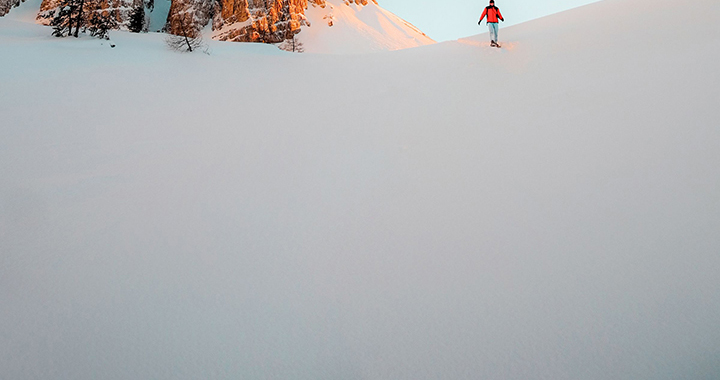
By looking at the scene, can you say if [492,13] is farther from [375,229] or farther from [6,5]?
[6,5]

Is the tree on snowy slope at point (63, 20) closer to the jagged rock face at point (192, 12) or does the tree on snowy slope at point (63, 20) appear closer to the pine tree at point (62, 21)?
the pine tree at point (62, 21)

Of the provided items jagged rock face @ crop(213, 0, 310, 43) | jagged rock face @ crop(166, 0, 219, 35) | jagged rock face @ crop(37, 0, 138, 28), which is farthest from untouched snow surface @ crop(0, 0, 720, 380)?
jagged rock face @ crop(37, 0, 138, 28)

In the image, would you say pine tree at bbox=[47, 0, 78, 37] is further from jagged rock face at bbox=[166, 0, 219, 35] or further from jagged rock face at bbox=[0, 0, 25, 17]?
jagged rock face at bbox=[0, 0, 25, 17]

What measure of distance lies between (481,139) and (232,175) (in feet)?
14.2

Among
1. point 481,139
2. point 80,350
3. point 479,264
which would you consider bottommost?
point 80,350

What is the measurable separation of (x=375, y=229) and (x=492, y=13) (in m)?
9.30

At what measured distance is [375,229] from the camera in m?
3.96

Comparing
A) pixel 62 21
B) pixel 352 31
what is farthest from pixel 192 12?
pixel 62 21

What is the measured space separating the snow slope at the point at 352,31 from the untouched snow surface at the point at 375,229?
50418 millimetres

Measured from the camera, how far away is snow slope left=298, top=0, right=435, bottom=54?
183 feet

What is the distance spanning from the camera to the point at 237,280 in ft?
10.8

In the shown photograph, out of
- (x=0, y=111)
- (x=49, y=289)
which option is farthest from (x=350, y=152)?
(x=0, y=111)

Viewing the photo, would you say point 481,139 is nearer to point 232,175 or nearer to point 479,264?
point 479,264

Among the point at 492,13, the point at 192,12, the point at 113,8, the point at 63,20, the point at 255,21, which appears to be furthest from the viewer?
the point at 192,12
